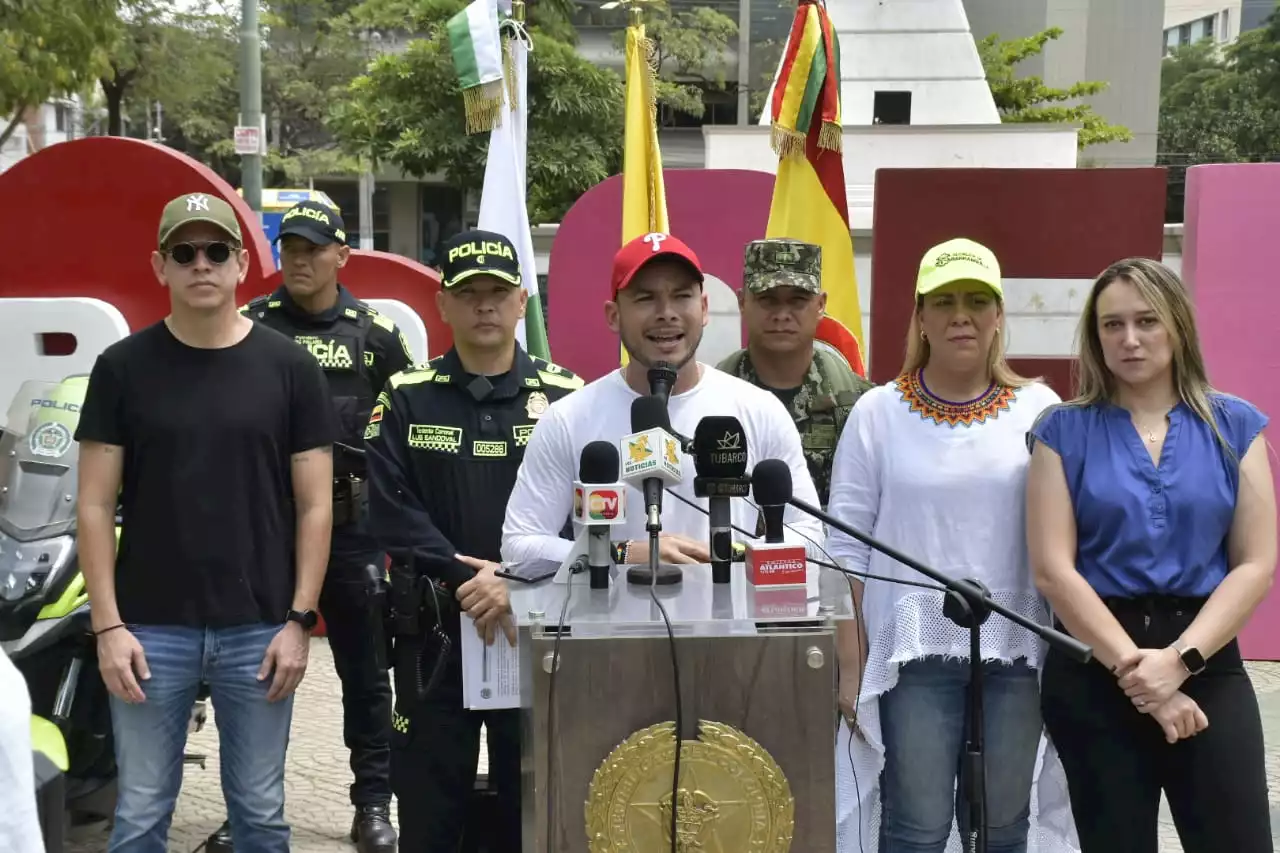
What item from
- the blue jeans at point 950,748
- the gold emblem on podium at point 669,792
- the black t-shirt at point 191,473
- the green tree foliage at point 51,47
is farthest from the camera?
the green tree foliage at point 51,47

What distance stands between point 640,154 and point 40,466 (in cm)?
392

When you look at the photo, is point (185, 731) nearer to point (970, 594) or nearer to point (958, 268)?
point (970, 594)

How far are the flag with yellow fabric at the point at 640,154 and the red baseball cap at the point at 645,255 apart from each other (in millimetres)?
4114

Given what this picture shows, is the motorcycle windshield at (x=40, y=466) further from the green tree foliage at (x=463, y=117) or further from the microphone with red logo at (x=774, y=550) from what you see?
the green tree foliage at (x=463, y=117)

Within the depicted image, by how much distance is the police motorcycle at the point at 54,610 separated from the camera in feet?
14.1

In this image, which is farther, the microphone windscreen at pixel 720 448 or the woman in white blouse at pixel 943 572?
the woman in white blouse at pixel 943 572

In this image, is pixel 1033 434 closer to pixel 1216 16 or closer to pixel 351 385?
pixel 351 385

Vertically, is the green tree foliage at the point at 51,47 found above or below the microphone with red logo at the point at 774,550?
above

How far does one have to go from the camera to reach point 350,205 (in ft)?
156

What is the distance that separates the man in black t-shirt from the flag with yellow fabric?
389 cm

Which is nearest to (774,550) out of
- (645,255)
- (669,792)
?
(669,792)

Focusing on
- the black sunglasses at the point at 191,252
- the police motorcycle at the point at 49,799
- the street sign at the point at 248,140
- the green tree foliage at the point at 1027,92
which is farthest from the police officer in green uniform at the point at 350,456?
the green tree foliage at the point at 1027,92

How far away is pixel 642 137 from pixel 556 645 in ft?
18.5

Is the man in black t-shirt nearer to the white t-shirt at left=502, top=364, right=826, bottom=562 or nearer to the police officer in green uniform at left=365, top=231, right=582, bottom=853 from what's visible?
the police officer in green uniform at left=365, top=231, right=582, bottom=853
